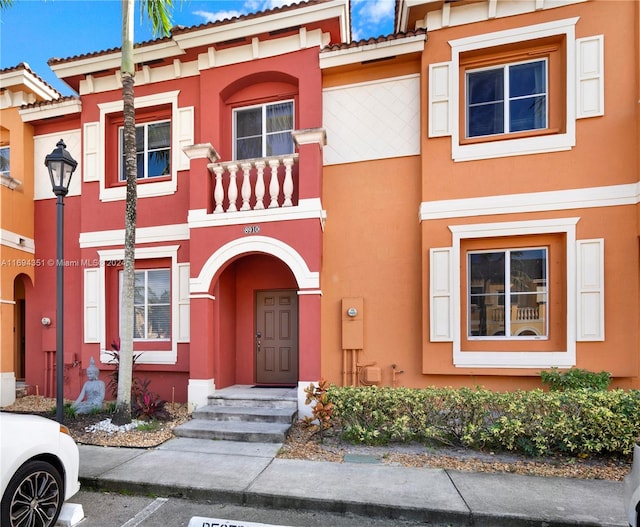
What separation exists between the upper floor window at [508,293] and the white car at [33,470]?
20.2 feet

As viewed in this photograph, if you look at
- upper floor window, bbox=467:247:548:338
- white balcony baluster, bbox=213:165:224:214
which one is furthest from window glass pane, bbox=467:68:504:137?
white balcony baluster, bbox=213:165:224:214

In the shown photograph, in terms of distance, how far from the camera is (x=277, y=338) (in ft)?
26.8

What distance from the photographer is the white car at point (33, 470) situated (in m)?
3.17

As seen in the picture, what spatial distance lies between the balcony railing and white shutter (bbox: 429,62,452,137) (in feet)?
8.83

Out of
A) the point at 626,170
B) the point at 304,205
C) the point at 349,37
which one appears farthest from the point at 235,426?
the point at 349,37

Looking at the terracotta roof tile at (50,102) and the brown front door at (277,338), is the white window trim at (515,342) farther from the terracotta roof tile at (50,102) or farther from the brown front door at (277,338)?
the terracotta roof tile at (50,102)

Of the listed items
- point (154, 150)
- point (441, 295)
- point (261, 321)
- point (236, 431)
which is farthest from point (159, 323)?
point (441, 295)

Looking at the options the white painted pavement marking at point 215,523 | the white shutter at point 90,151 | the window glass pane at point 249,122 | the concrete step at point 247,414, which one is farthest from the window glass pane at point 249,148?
the white painted pavement marking at point 215,523

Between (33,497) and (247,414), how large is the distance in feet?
11.1

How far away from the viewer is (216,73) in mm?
7906

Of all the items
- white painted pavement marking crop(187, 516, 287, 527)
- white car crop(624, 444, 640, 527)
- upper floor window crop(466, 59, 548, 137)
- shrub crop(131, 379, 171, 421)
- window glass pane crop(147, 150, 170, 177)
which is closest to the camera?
white painted pavement marking crop(187, 516, 287, 527)

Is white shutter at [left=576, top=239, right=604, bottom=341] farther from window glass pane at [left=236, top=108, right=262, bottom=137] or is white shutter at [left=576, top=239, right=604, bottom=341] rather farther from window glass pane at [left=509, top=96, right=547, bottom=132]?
window glass pane at [left=236, top=108, right=262, bottom=137]

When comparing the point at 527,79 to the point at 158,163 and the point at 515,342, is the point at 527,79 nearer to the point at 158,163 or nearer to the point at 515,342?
the point at 515,342

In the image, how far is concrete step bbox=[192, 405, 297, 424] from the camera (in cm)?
634
